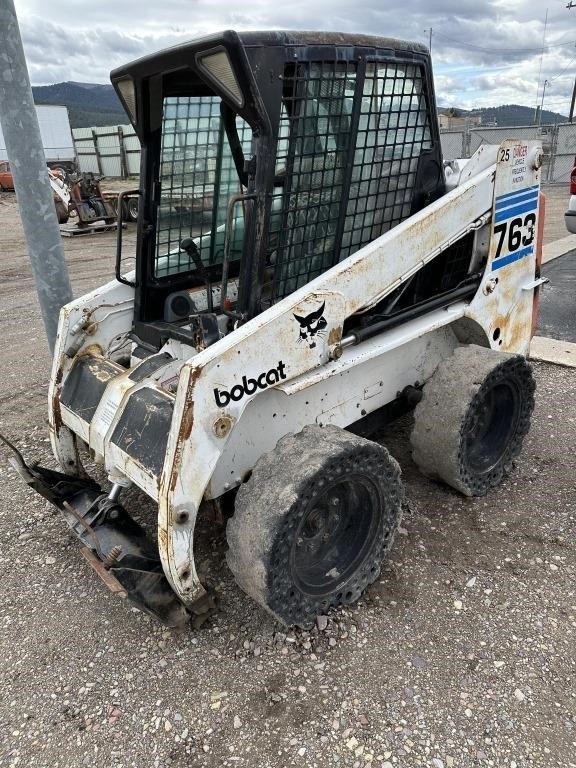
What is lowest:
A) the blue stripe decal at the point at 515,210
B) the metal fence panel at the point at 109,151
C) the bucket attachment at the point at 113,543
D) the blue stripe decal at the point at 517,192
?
the metal fence panel at the point at 109,151

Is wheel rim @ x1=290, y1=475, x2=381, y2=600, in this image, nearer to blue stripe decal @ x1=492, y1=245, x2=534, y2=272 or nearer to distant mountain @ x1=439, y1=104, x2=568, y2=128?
blue stripe decal @ x1=492, y1=245, x2=534, y2=272

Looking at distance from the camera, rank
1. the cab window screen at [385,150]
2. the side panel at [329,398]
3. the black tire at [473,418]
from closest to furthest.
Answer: the side panel at [329,398] < the cab window screen at [385,150] < the black tire at [473,418]

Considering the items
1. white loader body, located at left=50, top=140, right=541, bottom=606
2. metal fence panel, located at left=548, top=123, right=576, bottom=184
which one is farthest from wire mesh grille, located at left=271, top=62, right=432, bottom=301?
metal fence panel, located at left=548, top=123, right=576, bottom=184

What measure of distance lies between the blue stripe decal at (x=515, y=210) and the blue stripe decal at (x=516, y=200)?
0.02 metres

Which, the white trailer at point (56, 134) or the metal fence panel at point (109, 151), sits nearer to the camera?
the metal fence panel at point (109, 151)

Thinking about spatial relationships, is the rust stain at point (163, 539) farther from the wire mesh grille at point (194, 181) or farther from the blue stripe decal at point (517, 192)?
the blue stripe decal at point (517, 192)

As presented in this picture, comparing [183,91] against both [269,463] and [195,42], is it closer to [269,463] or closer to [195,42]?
[195,42]

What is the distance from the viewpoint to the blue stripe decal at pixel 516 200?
330cm

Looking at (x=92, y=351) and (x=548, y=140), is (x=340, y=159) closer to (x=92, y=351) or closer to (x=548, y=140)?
(x=92, y=351)

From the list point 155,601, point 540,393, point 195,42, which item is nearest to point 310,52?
point 195,42

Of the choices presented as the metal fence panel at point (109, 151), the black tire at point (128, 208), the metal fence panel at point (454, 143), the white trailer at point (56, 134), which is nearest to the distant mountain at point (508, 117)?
the metal fence panel at point (454, 143)

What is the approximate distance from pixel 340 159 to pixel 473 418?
147 centimetres

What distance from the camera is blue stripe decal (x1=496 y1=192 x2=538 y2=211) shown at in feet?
10.8

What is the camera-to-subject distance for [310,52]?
7.98 feet
